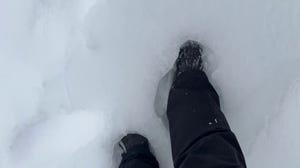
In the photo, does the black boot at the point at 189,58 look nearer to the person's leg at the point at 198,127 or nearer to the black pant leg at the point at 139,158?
the person's leg at the point at 198,127

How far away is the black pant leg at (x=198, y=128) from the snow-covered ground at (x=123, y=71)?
4.1 inches

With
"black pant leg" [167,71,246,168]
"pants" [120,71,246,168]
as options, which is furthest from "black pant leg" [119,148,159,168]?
Answer: "black pant leg" [167,71,246,168]

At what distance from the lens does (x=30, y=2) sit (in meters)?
1.36

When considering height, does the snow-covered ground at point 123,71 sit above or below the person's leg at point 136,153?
above

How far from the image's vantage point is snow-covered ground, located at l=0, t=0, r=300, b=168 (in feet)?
4.45

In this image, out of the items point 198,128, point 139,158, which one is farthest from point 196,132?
point 139,158

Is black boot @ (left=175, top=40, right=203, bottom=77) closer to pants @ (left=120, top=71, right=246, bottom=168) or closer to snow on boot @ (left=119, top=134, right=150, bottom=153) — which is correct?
pants @ (left=120, top=71, right=246, bottom=168)

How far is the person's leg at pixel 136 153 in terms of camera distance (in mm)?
1370

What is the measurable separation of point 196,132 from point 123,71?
0.30m

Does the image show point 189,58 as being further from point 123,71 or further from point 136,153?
point 136,153

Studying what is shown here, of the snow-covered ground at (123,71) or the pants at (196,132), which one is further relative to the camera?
the snow-covered ground at (123,71)

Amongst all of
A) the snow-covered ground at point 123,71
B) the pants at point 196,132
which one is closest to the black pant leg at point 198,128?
the pants at point 196,132

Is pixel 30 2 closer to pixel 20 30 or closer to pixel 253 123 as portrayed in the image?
pixel 20 30

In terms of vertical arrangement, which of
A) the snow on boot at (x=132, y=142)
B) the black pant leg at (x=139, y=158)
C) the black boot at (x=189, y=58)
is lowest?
the black pant leg at (x=139, y=158)
